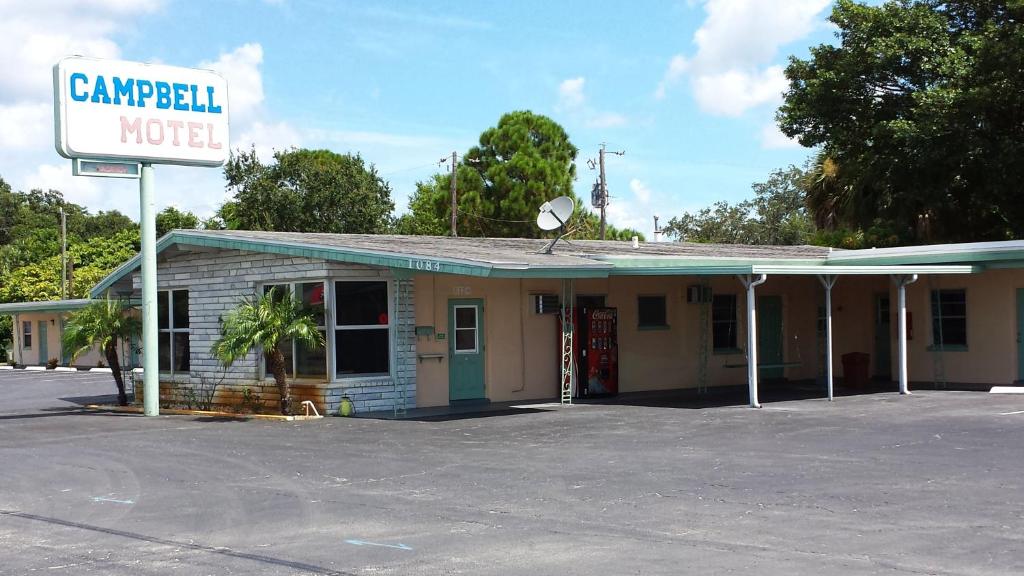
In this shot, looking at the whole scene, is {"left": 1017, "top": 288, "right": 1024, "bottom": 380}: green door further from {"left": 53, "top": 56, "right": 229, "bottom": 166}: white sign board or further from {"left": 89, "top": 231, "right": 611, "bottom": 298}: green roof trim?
{"left": 53, "top": 56, "right": 229, "bottom": 166}: white sign board

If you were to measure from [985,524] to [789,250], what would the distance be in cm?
2047

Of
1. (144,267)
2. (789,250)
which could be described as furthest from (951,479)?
(789,250)

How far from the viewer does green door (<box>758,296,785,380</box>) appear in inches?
994

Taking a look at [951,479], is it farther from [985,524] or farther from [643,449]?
[643,449]

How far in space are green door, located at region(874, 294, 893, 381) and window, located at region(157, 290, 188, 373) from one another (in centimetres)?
1572

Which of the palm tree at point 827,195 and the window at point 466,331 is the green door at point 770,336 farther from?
the palm tree at point 827,195

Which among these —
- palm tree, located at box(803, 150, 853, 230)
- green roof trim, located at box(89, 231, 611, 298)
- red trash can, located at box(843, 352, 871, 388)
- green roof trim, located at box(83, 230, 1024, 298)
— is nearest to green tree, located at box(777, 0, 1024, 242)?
palm tree, located at box(803, 150, 853, 230)

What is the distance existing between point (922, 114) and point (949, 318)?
953cm

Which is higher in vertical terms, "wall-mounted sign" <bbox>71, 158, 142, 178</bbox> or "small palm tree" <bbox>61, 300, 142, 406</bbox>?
"wall-mounted sign" <bbox>71, 158, 142, 178</bbox>

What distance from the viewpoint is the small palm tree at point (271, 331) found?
18.6m

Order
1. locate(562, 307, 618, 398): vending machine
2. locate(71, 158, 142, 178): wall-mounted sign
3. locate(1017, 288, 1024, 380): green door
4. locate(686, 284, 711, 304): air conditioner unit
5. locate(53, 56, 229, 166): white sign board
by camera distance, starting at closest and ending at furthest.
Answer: locate(53, 56, 229, 166): white sign board → locate(71, 158, 142, 178): wall-mounted sign → locate(562, 307, 618, 398): vending machine → locate(1017, 288, 1024, 380): green door → locate(686, 284, 711, 304): air conditioner unit

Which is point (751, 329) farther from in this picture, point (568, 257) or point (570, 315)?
point (568, 257)

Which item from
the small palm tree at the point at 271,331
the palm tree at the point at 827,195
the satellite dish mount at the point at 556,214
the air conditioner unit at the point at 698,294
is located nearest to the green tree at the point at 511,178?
the palm tree at the point at 827,195

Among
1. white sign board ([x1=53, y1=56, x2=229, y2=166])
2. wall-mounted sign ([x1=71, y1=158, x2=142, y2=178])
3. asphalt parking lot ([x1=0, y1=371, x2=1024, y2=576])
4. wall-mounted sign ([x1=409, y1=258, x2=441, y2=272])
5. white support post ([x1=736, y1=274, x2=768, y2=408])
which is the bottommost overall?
asphalt parking lot ([x1=0, y1=371, x2=1024, y2=576])
